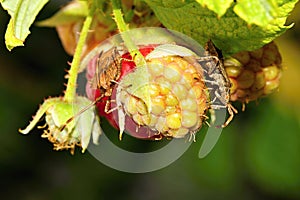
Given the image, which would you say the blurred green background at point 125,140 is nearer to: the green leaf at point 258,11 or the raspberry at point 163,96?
the raspberry at point 163,96

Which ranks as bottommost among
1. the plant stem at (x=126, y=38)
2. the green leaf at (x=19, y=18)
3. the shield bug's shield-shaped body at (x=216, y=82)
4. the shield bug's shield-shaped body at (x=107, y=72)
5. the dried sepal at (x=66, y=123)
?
the dried sepal at (x=66, y=123)

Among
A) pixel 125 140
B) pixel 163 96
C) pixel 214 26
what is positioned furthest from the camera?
pixel 125 140

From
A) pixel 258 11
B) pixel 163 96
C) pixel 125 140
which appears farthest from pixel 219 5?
pixel 125 140

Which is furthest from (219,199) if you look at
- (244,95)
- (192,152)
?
(244,95)

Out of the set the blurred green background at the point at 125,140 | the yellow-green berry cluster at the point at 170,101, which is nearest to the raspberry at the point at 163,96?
the yellow-green berry cluster at the point at 170,101

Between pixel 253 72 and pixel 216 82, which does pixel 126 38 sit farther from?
pixel 253 72

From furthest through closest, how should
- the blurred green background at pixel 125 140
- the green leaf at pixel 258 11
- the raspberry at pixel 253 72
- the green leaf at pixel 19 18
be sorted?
the blurred green background at pixel 125 140 → the raspberry at pixel 253 72 → the green leaf at pixel 19 18 → the green leaf at pixel 258 11

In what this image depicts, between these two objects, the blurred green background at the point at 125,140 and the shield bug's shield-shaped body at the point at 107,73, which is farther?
the blurred green background at the point at 125,140
